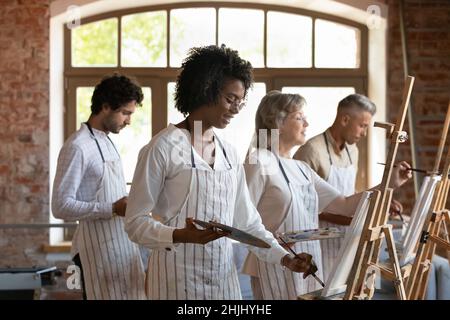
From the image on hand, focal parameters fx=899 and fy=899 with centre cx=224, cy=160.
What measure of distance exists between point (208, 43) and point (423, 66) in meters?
1.50

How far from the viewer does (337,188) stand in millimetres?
3846

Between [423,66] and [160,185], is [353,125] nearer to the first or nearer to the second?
[160,185]

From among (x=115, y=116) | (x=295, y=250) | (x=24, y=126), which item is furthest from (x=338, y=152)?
(x=24, y=126)

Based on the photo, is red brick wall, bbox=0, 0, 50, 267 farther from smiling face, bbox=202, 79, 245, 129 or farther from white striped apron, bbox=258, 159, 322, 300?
smiling face, bbox=202, 79, 245, 129

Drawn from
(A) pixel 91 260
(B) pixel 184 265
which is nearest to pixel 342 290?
(B) pixel 184 265

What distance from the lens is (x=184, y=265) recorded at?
2.51 meters

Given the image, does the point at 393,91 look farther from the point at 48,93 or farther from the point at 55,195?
the point at 55,195

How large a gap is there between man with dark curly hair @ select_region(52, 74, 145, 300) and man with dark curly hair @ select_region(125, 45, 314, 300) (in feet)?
2.48

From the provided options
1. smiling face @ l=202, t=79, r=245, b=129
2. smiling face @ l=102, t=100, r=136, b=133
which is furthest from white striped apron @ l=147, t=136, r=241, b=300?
smiling face @ l=102, t=100, r=136, b=133

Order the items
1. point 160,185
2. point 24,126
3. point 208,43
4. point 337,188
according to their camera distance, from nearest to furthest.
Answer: point 160,185
point 337,188
point 24,126
point 208,43

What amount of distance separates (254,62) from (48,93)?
145cm

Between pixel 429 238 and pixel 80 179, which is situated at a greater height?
pixel 80 179

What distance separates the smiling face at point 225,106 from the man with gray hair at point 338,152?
1.31 meters

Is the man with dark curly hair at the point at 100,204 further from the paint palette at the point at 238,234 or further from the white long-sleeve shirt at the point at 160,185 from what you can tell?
the paint palette at the point at 238,234
